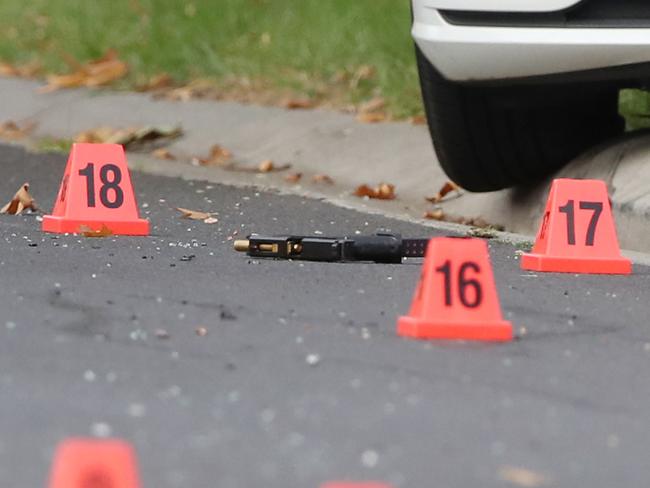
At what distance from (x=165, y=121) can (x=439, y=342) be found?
315 inches

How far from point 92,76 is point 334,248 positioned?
820 cm

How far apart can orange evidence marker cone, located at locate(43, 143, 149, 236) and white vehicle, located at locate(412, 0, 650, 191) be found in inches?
55.3

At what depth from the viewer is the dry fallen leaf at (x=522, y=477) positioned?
3607mm

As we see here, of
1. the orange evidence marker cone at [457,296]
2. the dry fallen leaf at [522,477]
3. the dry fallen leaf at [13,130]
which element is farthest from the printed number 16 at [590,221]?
the dry fallen leaf at [13,130]

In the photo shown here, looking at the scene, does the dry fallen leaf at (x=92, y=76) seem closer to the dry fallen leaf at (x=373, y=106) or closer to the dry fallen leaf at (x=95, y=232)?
the dry fallen leaf at (x=373, y=106)

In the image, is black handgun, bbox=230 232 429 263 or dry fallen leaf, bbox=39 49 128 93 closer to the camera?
black handgun, bbox=230 232 429 263

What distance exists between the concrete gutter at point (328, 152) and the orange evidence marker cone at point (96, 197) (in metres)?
1.56

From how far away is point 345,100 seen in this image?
12375 mm

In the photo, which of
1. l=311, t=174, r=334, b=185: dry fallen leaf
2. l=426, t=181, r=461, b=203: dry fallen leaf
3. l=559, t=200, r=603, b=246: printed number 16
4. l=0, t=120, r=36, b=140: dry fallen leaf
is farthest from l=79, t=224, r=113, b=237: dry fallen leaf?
l=0, t=120, r=36, b=140: dry fallen leaf

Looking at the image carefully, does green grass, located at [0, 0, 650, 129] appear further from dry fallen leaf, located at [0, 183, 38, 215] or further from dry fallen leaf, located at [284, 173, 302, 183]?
dry fallen leaf, located at [0, 183, 38, 215]

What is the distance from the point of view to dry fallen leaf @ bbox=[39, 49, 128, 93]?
1455cm

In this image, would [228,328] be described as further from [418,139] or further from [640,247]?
[418,139]

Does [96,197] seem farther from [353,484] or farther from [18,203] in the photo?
[353,484]

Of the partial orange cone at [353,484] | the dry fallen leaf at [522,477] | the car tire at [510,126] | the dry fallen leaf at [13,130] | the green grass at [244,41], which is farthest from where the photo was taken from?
the dry fallen leaf at [13,130]
